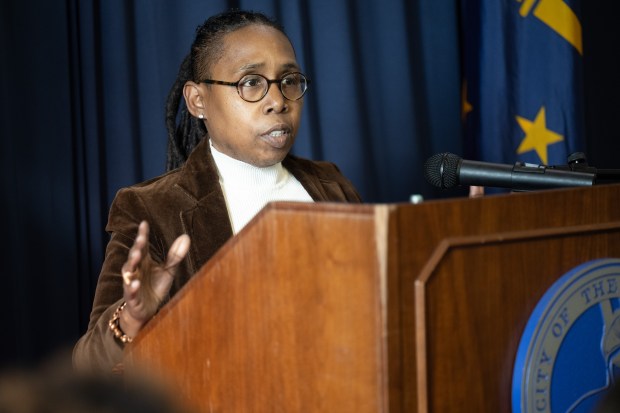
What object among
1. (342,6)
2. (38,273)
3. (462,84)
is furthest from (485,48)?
(38,273)

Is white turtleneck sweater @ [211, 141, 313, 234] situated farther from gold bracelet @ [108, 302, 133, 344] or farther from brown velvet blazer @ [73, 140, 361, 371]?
gold bracelet @ [108, 302, 133, 344]

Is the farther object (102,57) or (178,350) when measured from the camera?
(102,57)

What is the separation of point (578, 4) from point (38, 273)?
213 cm

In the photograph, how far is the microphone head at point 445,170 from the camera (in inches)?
60.6

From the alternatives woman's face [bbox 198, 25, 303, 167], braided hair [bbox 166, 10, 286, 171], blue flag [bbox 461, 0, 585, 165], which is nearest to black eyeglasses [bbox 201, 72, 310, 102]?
woman's face [bbox 198, 25, 303, 167]

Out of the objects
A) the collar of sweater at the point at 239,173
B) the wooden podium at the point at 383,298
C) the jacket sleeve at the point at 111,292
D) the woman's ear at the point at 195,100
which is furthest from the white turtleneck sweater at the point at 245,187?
the wooden podium at the point at 383,298

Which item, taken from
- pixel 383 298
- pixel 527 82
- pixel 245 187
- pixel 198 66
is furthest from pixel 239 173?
pixel 527 82

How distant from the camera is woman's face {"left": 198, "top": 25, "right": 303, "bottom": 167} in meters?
1.87

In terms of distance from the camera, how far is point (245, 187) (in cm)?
194

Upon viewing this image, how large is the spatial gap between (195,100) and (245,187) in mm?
271

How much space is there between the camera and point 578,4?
300 cm

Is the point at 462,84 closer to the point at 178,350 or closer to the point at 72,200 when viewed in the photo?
the point at 72,200

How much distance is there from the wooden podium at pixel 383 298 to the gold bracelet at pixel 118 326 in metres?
0.25

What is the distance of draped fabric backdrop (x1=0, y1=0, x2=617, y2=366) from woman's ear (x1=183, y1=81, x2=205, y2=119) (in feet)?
2.98
